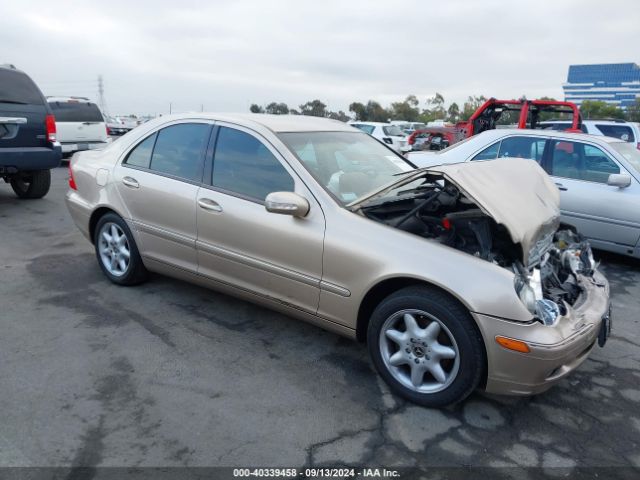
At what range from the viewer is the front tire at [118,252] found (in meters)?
4.33

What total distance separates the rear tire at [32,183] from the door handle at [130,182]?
192 inches

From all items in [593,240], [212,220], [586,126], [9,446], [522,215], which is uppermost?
[586,126]

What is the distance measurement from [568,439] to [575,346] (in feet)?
1.61

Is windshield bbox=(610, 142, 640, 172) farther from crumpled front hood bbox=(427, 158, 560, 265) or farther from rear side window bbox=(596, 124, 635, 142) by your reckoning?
rear side window bbox=(596, 124, 635, 142)

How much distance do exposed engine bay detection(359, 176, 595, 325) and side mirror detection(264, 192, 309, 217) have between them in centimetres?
39

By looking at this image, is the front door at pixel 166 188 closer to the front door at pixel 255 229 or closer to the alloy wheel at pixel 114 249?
the front door at pixel 255 229

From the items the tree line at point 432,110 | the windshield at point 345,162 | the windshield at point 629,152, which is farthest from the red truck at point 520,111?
the tree line at point 432,110

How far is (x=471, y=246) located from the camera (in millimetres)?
3029

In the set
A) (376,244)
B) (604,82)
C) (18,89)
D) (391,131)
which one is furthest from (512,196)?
(604,82)

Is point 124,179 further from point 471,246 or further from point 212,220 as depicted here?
point 471,246

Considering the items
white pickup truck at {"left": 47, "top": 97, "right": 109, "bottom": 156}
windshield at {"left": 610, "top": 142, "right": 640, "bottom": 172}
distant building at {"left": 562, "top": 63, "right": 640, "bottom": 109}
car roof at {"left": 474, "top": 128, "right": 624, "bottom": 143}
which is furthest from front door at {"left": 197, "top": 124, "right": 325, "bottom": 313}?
distant building at {"left": 562, "top": 63, "right": 640, "bottom": 109}

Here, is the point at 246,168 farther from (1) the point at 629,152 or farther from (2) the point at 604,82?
(2) the point at 604,82

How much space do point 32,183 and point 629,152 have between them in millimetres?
8725

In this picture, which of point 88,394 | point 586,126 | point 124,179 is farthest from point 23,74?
point 586,126
